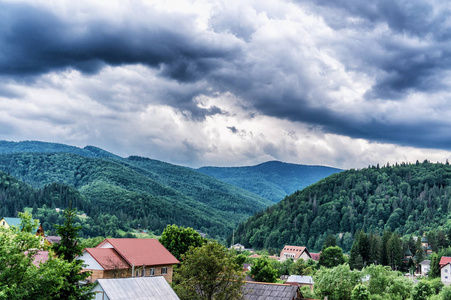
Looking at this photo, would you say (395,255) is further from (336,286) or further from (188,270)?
(188,270)

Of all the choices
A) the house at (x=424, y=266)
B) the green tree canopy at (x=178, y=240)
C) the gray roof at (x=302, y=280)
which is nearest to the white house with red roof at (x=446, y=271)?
the house at (x=424, y=266)

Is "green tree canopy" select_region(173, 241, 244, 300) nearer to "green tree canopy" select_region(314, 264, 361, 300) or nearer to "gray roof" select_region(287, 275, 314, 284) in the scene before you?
"green tree canopy" select_region(314, 264, 361, 300)

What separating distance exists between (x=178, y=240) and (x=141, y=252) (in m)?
19.4

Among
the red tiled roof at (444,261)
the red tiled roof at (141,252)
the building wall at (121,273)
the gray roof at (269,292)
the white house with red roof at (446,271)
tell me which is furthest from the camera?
the red tiled roof at (444,261)

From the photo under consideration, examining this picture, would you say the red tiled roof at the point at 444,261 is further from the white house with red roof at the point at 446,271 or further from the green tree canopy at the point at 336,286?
the green tree canopy at the point at 336,286

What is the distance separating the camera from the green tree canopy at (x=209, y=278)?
50594mm

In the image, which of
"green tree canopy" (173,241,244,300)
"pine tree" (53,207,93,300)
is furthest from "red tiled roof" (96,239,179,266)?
"pine tree" (53,207,93,300)

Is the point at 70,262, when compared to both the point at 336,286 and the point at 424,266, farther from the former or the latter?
the point at 424,266

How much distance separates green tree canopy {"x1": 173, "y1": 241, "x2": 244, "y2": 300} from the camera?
50594 millimetres

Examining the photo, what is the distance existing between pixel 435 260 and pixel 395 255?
27811 mm

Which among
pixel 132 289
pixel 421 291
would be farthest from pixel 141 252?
pixel 421 291

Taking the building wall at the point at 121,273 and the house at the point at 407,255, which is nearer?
the building wall at the point at 121,273

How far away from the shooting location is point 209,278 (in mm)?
51375

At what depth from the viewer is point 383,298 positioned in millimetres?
69938
